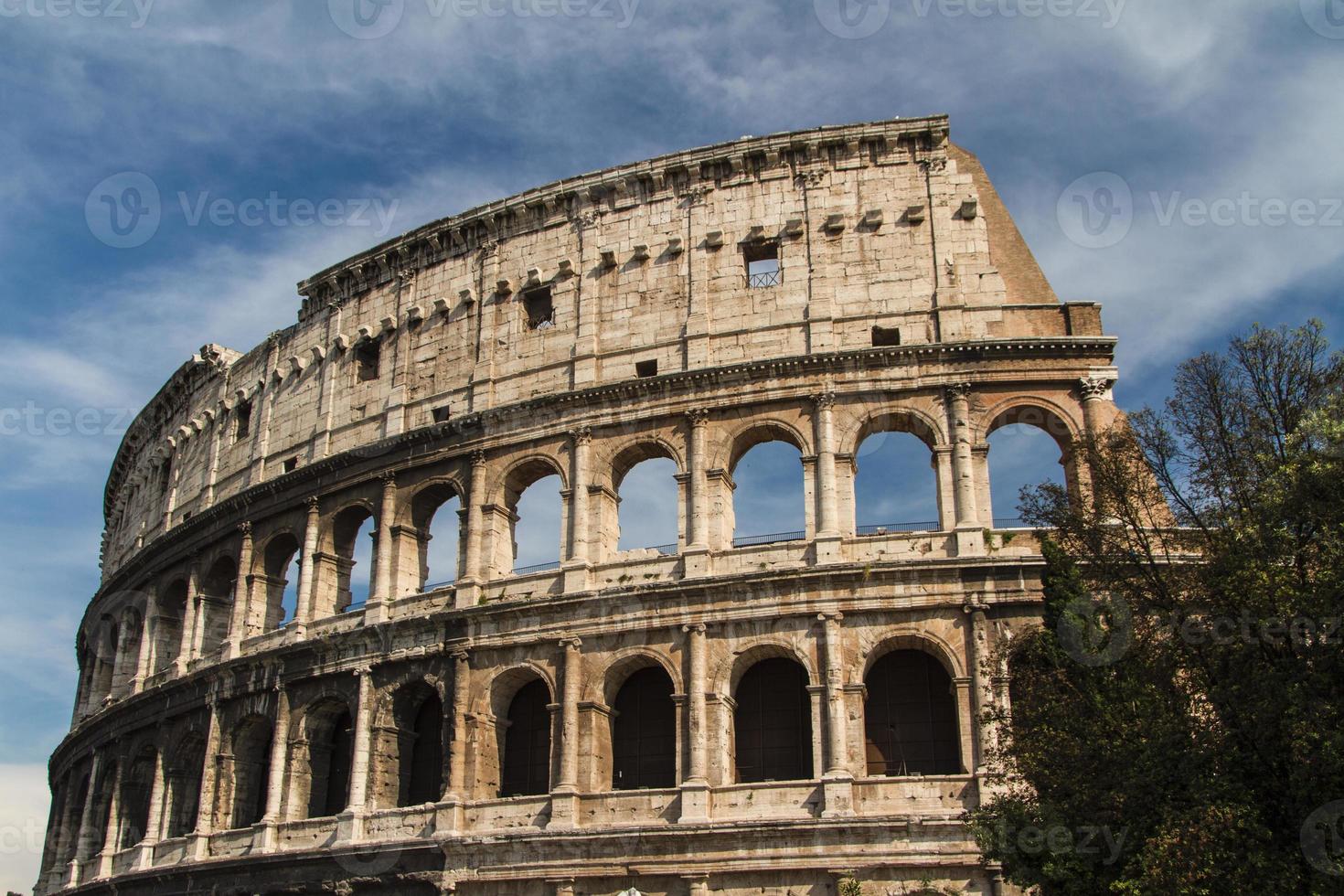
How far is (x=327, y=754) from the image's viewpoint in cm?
3053

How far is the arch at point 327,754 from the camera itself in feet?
98.7

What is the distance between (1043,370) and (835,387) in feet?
13.8

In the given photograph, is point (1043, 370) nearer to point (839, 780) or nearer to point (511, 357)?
point (839, 780)

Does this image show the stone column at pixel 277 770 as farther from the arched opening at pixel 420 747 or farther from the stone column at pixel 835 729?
the stone column at pixel 835 729

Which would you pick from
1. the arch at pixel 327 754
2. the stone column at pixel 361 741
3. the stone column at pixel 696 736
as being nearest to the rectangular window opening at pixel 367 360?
the stone column at pixel 361 741

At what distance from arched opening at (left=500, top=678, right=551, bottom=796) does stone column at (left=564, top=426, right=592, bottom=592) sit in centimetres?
245

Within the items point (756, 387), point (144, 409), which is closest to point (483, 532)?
point (756, 387)

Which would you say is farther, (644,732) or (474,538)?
(474,538)

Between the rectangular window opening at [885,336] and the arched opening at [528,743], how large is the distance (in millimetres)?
10088

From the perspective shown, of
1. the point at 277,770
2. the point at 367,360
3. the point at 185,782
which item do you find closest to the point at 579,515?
the point at 277,770

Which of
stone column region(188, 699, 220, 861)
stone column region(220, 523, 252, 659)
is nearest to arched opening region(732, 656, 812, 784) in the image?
stone column region(188, 699, 220, 861)

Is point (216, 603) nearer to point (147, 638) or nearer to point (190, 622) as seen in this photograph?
point (190, 622)

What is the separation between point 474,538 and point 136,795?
14.0 meters

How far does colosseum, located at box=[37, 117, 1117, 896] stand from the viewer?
24812 mm
